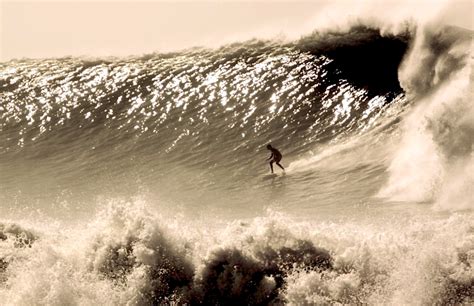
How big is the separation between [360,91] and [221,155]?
172 inches

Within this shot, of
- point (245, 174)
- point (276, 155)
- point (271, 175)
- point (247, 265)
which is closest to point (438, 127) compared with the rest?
point (276, 155)

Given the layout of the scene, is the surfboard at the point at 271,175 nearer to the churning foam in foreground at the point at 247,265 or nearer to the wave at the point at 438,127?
the wave at the point at 438,127

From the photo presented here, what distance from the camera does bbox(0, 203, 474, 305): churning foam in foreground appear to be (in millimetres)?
7438

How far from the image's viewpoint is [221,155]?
1645cm

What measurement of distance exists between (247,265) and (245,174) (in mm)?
7212

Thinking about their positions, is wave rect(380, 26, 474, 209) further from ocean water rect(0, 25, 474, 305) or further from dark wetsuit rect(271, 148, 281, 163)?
dark wetsuit rect(271, 148, 281, 163)

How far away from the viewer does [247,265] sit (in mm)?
8125

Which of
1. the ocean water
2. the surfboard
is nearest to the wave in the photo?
the ocean water

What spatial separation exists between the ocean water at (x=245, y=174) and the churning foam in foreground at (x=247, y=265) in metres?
0.02

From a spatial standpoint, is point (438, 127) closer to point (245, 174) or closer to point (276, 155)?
point (276, 155)

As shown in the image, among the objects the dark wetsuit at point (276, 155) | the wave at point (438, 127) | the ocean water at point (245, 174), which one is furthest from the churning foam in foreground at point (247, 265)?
the dark wetsuit at point (276, 155)

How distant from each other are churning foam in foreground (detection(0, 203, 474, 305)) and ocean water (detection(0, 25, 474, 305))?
22mm

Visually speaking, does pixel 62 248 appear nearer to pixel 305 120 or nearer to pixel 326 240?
pixel 326 240

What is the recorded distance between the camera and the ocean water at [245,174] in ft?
26.3
